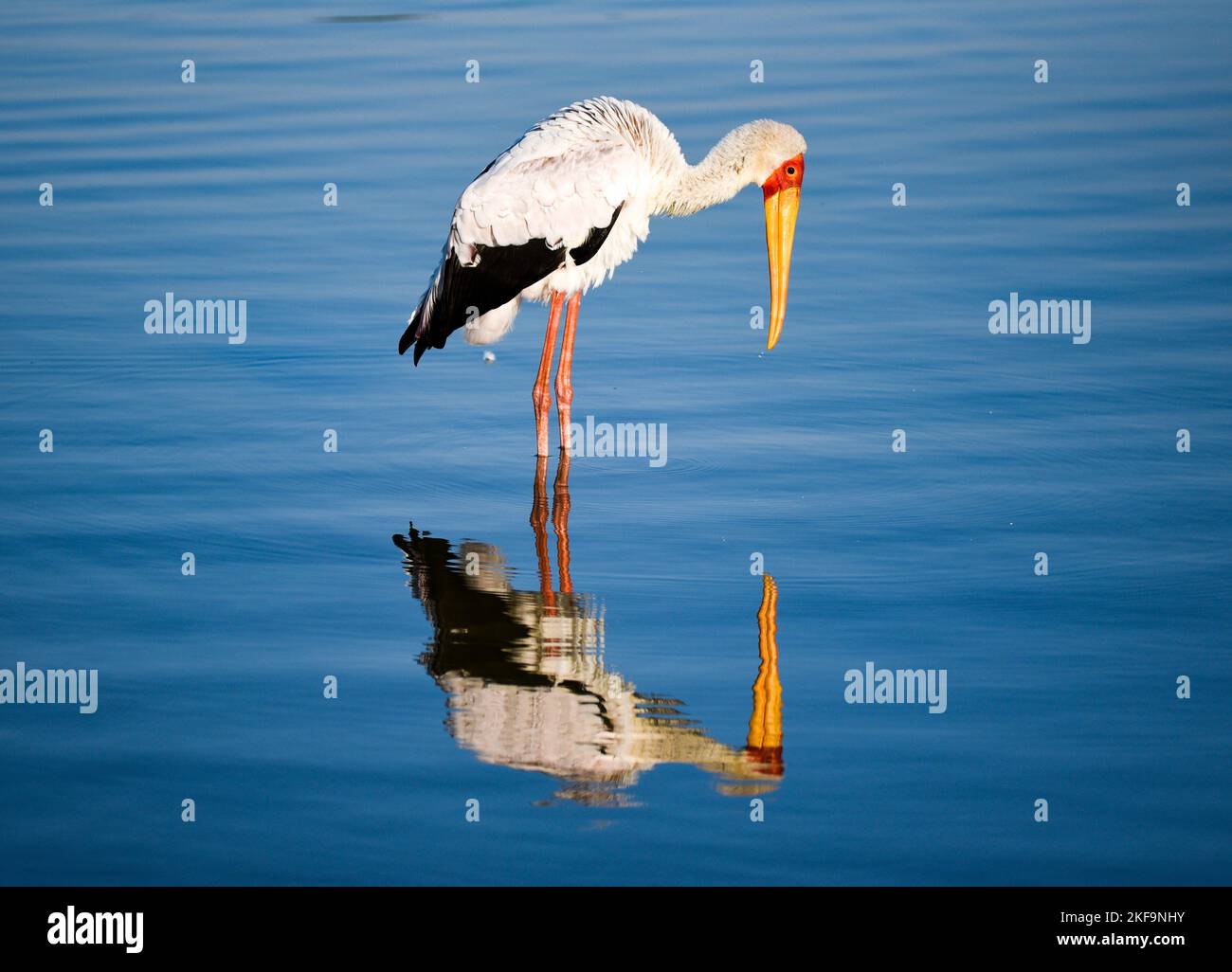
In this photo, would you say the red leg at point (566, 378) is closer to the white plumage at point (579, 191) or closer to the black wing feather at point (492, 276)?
the white plumage at point (579, 191)

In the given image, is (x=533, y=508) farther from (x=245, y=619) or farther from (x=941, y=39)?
(x=941, y=39)

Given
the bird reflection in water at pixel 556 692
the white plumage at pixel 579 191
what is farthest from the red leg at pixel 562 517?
the white plumage at pixel 579 191

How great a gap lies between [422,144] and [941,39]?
6.82m

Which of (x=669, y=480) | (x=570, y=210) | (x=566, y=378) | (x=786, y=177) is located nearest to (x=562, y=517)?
(x=669, y=480)

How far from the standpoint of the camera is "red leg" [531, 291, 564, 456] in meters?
10.5

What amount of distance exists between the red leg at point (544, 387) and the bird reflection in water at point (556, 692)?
1667mm

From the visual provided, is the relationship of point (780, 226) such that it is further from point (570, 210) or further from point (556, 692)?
point (556, 692)

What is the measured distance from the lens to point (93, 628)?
8.12m

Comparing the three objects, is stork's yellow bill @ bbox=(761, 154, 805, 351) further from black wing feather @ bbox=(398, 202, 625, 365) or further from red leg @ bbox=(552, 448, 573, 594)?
red leg @ bbox=(552, 448, 573, 594)

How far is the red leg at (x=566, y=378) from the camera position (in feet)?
34.9

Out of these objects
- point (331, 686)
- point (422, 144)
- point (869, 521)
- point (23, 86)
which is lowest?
point (331, 686)

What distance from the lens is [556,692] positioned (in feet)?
24.3

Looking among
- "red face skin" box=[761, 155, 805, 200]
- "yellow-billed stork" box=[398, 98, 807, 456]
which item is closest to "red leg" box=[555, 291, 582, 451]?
"yellow-billed stork" box=[398, 98, 807, 456]

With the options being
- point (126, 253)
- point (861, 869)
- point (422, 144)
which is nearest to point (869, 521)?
point (861, 869)
